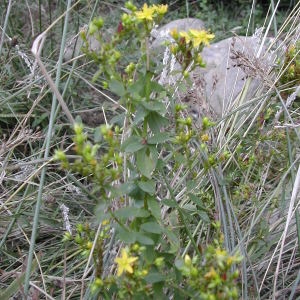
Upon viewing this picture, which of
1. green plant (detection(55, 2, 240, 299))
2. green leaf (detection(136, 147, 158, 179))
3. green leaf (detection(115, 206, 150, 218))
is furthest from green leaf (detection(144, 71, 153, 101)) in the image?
green leaf (detection(115, 206, 150, 218))

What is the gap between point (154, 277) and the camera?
98cm

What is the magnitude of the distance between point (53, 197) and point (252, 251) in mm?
642

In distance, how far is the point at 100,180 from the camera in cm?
91

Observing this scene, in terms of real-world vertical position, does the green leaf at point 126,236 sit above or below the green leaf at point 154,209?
above

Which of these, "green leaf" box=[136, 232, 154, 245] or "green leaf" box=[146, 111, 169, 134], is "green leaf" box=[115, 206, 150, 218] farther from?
"green leaf" box=[146, 111, 169, 134]

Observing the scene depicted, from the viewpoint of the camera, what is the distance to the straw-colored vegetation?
0.97 m

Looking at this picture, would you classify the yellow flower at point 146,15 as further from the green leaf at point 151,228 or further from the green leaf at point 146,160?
the green leaf at point 151,228

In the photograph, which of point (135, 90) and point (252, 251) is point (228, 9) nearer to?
point (252, 251)

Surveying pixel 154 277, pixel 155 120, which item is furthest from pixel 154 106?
pixel 154 277

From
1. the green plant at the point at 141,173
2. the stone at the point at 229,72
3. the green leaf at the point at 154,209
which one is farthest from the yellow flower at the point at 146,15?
the stone at the point at 229,72

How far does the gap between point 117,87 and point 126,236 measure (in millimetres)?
268

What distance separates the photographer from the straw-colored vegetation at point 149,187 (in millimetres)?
968

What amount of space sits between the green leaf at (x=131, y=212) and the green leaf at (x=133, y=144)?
11cm

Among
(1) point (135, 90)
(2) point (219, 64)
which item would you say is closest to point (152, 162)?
(1) point (135, 90)
